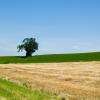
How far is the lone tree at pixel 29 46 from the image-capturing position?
9819 cm

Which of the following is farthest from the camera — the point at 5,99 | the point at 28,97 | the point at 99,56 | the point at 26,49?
the point at 26,49

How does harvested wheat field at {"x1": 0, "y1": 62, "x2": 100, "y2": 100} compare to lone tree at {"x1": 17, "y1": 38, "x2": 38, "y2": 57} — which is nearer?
harvested wheat field at {"x1": 0, "y1": 62, "x2": 100, "y2": 100}

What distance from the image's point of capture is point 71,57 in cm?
7712

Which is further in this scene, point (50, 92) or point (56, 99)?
point (50, 92)

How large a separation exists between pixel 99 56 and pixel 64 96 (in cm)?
5656

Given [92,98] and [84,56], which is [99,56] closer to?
[84,56]

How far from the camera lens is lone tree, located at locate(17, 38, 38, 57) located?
322 ft

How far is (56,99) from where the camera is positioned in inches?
639

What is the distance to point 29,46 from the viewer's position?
98.0 meters

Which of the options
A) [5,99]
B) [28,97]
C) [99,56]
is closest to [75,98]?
[28,97]

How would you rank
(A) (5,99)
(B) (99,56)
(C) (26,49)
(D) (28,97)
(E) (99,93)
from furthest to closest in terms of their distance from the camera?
(C) (26,49), (B) (99,56), (E) (99,93), (D) (28,97), (A) (5,99)

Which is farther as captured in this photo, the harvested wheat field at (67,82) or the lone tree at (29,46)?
the lone tree at (29,46)

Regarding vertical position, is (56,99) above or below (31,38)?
below

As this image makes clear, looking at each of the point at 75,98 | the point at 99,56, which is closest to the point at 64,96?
the point at 75,98
